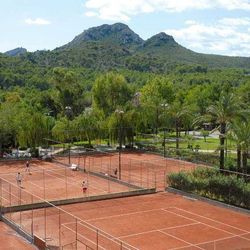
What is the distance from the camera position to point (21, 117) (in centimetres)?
6712

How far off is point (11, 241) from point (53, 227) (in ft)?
11.2

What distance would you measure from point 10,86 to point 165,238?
132m

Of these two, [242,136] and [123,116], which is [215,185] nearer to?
[242,136]

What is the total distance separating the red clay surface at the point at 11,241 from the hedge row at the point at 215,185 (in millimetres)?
16097

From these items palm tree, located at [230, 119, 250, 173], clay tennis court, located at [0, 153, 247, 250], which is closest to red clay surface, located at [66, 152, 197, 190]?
clay tennis court, located at [0, 153, 247, 250]

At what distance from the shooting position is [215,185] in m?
40.5

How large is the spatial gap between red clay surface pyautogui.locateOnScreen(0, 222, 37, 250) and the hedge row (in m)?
16.1

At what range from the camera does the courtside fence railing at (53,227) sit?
2891 centimetres

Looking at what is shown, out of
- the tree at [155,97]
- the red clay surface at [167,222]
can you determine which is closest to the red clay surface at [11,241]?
the red clay surface at [167,222]

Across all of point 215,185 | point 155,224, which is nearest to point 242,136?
point 215,185

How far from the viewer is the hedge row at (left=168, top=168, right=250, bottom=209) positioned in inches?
1517

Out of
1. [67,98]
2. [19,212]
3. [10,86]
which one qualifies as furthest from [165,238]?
[10,86]

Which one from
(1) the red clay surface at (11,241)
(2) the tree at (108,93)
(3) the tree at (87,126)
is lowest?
(1) the red clay surface at (11,241)

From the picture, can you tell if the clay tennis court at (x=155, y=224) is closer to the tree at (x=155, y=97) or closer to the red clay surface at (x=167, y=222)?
the red clay surface at (x=167, y=222)
